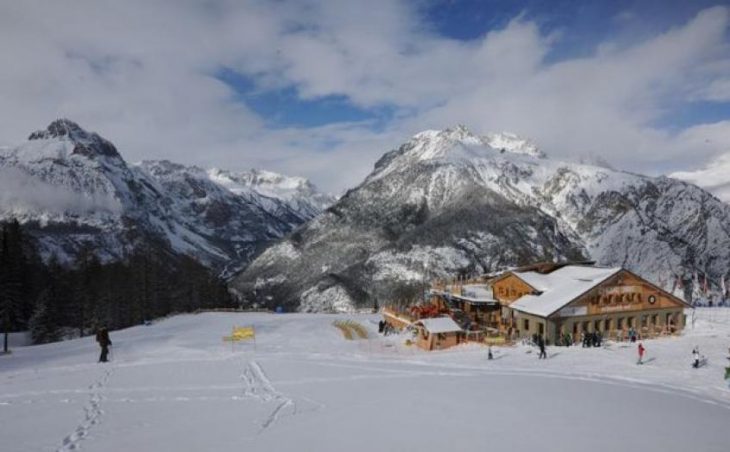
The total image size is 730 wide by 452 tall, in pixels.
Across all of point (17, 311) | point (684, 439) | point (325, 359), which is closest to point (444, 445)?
point (684, 439)

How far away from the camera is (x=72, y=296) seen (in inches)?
3059

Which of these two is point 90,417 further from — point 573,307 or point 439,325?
point 573,307

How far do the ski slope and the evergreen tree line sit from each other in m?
28.5

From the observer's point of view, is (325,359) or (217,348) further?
(217,348)

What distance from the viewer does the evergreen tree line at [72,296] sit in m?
65.6

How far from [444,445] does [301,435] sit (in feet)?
15.6

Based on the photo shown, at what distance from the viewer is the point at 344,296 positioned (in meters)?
199

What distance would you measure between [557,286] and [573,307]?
6.64m

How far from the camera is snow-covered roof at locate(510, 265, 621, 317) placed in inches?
1897

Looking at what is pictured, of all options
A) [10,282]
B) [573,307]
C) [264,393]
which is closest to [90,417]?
[264,393]

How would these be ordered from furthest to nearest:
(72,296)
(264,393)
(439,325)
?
(72,296) → (439,325) → (264,393)

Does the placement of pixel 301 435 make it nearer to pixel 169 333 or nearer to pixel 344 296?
pixel 169 333

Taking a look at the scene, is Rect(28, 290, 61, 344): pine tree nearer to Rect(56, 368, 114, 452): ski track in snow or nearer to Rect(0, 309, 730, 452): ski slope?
Rect(0, 309, 730, 452): ski slope

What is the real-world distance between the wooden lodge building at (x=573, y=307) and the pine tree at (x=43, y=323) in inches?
2070
